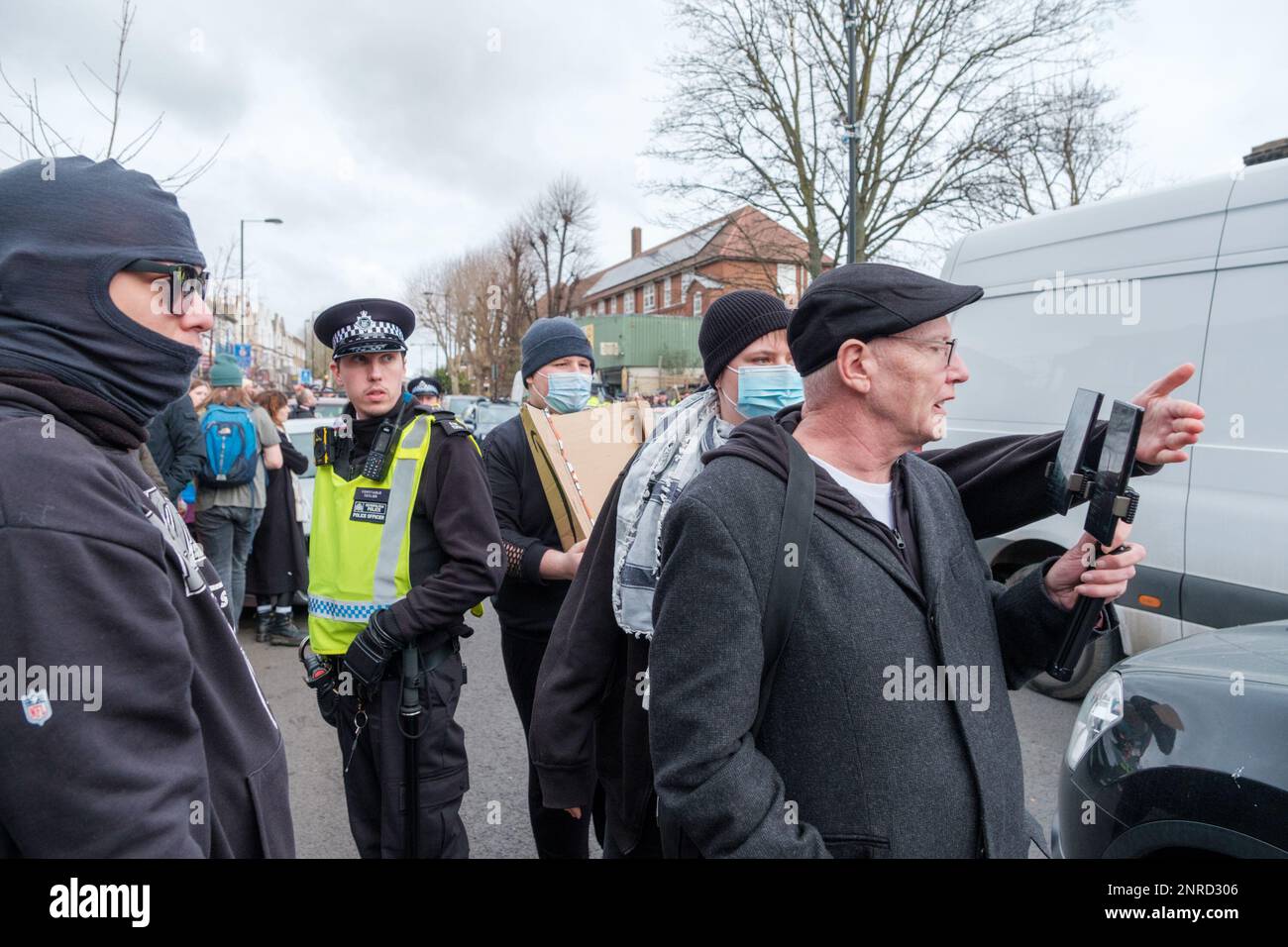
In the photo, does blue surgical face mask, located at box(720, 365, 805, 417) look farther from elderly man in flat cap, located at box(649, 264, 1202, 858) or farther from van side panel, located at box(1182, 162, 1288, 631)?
van side panel, located at box(1182, 162, 1288, 631)

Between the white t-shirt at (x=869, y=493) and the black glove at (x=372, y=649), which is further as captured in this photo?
the black glove at (x=372, y=649)

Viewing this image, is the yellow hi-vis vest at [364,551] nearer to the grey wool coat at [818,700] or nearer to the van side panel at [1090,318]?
the grey wool coat at [818,700]

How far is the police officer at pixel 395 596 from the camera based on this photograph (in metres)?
2.53

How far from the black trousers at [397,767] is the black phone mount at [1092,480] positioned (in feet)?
5.76

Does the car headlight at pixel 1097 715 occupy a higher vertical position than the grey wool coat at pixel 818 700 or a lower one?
lower

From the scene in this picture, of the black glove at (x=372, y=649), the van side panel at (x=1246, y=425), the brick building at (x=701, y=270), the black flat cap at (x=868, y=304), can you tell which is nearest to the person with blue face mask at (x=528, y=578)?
the black glove at (x=372, y=649)

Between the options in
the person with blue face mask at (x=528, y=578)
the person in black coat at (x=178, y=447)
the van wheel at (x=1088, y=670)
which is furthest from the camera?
the person in black coat at (x=178, y=447)

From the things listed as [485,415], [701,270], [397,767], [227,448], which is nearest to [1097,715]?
[397,767]

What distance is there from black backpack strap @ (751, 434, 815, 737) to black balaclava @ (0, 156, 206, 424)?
1.08 metres

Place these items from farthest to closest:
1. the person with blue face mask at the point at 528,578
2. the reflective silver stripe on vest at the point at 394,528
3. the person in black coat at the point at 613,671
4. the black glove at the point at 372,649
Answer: the person with blue face mask at the point at 528,578
the reflective silver stripe on vest at the point at 394,528
the black glove at the point at 372,649
the person in black coat at the point at 613,671

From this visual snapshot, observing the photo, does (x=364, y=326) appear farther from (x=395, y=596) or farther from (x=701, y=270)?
(x=701, y=270)

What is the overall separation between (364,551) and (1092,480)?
2.08 metres
